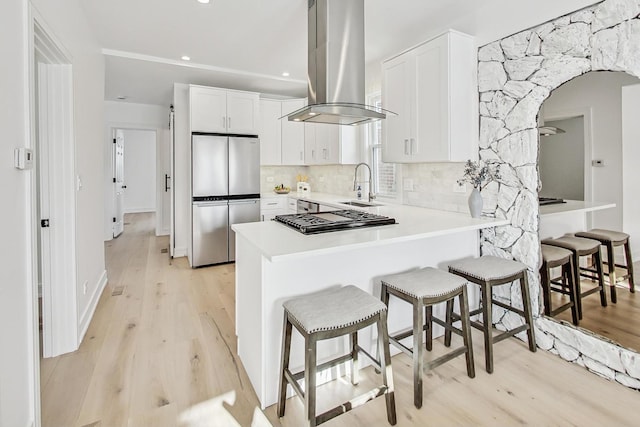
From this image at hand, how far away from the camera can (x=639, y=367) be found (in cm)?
192

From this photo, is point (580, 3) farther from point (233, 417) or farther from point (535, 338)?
point (233, 417)

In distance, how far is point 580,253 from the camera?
2311 millimetres

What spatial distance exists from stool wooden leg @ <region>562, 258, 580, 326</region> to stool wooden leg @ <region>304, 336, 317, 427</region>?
1887 mm

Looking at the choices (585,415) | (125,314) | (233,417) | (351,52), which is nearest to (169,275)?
(125,314)

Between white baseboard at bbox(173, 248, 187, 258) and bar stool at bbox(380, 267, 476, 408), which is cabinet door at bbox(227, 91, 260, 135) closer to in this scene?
white baseboard at bbox(173, 248, 187, 258)

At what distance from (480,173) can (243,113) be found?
3294 mm

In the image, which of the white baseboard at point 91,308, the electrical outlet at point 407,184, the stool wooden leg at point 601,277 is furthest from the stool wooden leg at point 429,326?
the white baseboard at point 91,308

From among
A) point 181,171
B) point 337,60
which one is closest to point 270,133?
point 181,171

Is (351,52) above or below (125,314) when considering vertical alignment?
above

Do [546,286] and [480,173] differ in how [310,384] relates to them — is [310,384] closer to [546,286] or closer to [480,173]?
[546,286]

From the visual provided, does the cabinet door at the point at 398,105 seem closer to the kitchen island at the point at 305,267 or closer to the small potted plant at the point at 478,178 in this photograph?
the small potted plant at the point at 478,178

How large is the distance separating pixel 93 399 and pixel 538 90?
11.3ft

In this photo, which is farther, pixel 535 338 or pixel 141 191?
pixel 141 191

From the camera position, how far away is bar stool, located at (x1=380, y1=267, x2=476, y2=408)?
1836 millimetres
